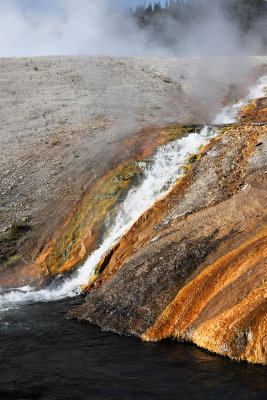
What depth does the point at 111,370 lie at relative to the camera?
6086mm

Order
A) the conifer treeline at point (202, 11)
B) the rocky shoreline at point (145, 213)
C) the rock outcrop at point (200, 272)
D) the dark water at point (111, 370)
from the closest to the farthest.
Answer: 1. the dark water at point (111, 370)
2. the rock outcrop at point (200, 272)
3. the rocky shoreline at point (145, 213)
4. the conifer treeline at point (202, 11)

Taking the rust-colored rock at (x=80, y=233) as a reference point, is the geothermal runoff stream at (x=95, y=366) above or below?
below

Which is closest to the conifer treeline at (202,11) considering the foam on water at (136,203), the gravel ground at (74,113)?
the gravel ground at (74,113)

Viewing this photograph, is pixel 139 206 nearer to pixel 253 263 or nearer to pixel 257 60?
pixel 253 263

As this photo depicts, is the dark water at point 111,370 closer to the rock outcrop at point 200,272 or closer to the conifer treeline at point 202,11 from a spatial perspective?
the rock outcrop at point 200,272

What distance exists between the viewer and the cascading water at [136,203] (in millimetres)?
11438

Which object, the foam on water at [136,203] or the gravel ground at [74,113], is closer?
the foam on water at [136,203]

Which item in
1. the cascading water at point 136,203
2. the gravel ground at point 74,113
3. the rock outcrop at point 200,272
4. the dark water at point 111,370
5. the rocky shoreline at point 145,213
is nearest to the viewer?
the dark water at point 111,370

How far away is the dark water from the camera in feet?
17.2

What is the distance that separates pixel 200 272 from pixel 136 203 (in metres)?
6.32

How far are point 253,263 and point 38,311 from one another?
19.3 ft

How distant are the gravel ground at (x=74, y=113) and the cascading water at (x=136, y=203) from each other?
6.76 ft

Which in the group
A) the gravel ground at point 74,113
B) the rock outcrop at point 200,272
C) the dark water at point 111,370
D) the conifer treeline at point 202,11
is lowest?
the dark water at point 111,370

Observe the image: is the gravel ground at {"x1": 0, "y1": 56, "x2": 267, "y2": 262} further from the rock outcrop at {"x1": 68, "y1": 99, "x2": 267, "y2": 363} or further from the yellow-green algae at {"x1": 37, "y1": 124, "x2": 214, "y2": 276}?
the rock outcrop at {"x1": 68, "y1": 99, "x2": 267, "y2": 363}
